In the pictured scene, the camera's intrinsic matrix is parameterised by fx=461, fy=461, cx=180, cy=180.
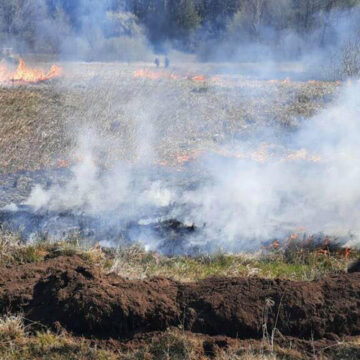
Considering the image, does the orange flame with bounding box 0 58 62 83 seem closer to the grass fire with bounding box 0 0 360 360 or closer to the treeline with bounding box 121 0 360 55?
the grass fire with bounding box 0 0 360 360

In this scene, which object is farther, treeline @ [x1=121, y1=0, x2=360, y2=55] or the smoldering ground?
treeline @ [x1=121, y1=0, x2=360, y2=55]

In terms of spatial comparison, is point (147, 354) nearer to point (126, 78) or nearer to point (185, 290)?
point (185, 290)

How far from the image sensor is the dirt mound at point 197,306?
3875 millimetres

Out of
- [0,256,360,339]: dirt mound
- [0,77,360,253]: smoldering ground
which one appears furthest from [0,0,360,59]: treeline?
[0,256,360,339]: dirt mound

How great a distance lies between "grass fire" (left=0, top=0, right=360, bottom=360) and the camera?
3908 millimetres

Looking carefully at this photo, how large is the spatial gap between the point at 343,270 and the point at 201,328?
2.31 meters

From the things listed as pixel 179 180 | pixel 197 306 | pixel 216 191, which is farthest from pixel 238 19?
pixel 197 306

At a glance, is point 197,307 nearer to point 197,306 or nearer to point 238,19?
point 197,306

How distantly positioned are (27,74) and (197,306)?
42.0 ft

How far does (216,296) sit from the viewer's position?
4.06m

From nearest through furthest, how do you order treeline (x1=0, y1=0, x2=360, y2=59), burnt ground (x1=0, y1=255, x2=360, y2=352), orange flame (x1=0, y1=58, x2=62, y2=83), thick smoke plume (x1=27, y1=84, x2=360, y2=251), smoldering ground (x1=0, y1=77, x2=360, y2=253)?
1. burnt ground (x1=0, y1=255, x2=360, y2=352)
2. smoldering ground (x1=0, y1=77, x2=360, y2=253)
3. thick smoke plume (x1=27, y1=84, x2=360, y2=251)
4. treeline (x1=0, y1=0, x2=360, y2=59)
5. orange flame (x1=0, y1=58, x2=62, y2=83)

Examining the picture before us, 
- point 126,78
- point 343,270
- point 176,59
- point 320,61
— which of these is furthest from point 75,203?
point 176,59

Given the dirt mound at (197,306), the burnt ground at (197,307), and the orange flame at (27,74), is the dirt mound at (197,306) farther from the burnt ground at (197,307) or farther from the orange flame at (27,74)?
the orange flame at (27,74)

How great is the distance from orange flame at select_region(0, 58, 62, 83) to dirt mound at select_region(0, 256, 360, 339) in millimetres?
11521
